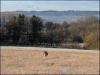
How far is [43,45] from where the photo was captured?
3055 cm

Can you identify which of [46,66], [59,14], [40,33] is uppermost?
[46,66]

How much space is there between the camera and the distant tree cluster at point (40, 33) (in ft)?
102

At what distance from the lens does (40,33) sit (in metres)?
32.4

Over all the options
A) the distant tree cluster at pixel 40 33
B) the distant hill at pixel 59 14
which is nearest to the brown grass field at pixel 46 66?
the distant tree cluster at pixel 40 33

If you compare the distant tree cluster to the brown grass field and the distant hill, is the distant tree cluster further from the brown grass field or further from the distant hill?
the brown grass field

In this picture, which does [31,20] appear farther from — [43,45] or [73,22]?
[73,22]

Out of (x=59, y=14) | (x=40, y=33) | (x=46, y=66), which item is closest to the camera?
(x=46, y=66)

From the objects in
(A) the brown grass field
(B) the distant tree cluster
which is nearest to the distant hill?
(B) the distant tree cluster

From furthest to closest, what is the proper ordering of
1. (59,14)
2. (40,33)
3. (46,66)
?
1. (59,14)
2. (40,33)
3. (46,66)

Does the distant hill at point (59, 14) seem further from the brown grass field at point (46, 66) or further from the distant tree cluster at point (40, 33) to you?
the brown grass field at point (46, 66)

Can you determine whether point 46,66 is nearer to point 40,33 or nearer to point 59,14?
point 40,33

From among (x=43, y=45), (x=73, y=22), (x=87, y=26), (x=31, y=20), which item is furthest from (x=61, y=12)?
(x=43, y=45)

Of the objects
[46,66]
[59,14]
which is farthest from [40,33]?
[46,66]

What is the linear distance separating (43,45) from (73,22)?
30.6 ft
